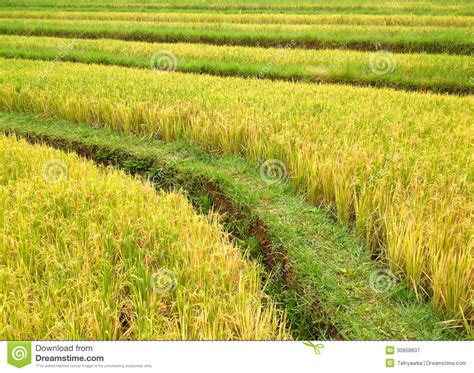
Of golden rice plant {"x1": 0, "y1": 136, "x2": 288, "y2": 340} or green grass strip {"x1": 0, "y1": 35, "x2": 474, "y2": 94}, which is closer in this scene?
golden rice plant {"x1": 0, "y1": 136, "x2": 288, "y2": 340}

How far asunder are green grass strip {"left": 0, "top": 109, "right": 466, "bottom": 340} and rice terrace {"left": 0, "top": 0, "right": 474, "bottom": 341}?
15 millimetres

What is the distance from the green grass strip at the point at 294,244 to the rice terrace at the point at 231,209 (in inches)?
0.6

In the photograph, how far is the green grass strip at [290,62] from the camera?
28.8 ft

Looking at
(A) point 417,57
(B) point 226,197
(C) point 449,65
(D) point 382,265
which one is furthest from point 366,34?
(D) point 382,265

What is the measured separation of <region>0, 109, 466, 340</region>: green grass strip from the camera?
101 inches

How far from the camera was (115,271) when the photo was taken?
262 cm

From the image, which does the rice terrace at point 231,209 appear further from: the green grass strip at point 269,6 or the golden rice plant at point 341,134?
the green grass strip at point 269,6

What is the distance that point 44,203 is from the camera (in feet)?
10.7
